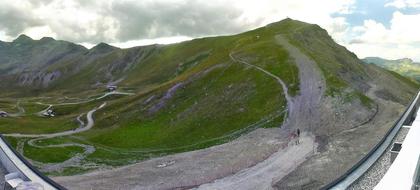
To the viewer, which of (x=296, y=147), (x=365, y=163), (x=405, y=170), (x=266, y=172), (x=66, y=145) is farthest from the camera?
(x=66, y=145)

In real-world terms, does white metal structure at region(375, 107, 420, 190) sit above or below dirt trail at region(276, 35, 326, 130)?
below

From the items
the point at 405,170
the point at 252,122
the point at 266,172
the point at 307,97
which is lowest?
the point at 266,172

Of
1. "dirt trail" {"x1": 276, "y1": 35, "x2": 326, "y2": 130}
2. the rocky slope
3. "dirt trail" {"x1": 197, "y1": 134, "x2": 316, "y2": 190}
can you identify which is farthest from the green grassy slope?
"dirt trail" {"x1": 197, "y1": 134, "x2": 316, "y2": 190}

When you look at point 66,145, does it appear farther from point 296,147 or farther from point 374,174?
point 374,174

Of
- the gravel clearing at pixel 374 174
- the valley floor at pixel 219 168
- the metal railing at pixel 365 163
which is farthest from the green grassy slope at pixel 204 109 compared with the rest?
the gravel clearing at pixel 374 174

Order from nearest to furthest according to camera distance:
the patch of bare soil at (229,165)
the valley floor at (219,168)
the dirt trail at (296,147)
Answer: the dirt trail at (296,147)
the valley floor at (219,168)
the patch of bare soil at (229,165)

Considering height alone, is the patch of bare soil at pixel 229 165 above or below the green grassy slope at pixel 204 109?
below

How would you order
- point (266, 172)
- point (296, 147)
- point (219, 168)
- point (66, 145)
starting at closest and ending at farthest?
point (266, 172) < point (219, 168) < point (296, 147) < point (66, 145)

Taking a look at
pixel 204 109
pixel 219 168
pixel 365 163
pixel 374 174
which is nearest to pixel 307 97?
pixel 204 109

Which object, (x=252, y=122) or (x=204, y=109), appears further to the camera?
(x=204, y=109)

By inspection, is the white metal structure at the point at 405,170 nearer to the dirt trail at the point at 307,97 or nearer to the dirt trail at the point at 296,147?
the dirt trail at the point at 296,147

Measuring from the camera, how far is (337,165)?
58.9 meters

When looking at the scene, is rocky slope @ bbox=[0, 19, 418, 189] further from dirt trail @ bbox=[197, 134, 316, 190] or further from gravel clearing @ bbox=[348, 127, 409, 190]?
gravel clearing @ bbox=[348, 127, 409, 190]

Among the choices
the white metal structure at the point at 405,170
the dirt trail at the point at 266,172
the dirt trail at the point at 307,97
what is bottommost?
the dirt trail at the point at 266,172
